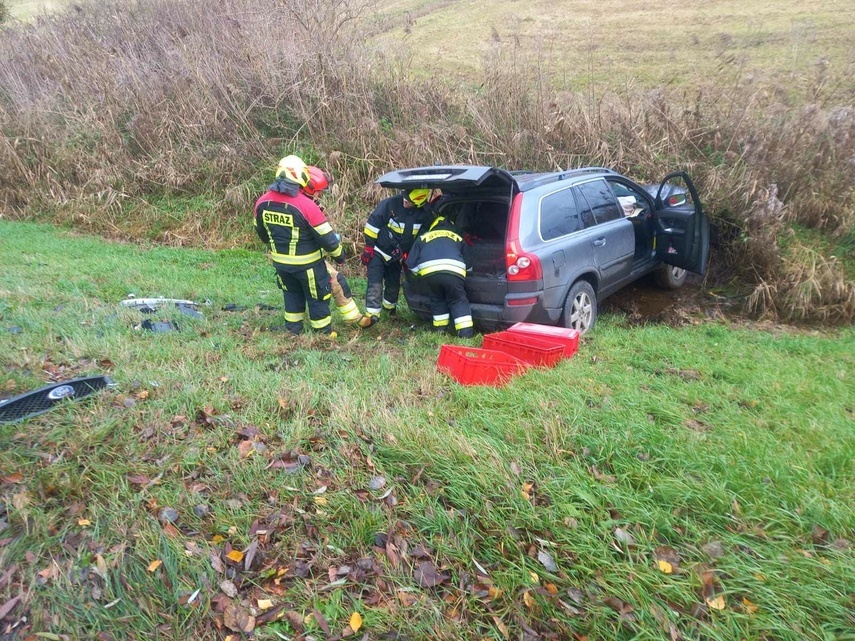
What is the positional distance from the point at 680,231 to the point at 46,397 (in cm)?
647

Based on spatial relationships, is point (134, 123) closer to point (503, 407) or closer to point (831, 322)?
point (503, 407)

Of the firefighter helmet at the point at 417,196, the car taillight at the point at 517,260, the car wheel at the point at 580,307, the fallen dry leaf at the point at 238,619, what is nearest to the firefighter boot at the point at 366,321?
the firefighter helmet at the point at 417,196

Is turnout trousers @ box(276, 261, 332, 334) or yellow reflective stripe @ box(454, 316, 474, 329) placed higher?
turnout trousers @ box(276, 261, 332, 334)

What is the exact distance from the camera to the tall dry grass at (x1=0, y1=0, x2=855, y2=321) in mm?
8070

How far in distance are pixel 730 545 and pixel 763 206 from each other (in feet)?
21.6

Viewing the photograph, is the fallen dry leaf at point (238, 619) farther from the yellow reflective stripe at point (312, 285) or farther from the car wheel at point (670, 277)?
the car wheel at point (670, 277)

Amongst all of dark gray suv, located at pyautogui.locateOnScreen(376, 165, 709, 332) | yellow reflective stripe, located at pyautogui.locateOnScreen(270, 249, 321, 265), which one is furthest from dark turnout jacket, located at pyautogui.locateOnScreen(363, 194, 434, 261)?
yellow reflective stripe, located at pyautogui.locateOnScreen(270, 249, 321, 265)

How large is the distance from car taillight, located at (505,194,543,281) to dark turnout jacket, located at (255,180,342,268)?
1.71 metres

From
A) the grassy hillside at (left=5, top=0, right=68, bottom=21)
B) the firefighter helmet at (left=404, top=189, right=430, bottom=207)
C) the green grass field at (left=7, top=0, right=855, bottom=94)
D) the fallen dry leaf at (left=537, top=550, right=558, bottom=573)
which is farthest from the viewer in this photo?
the grassy hillside at (left=5, top=0, right=68, bottom=21)

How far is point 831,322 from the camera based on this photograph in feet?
23.6

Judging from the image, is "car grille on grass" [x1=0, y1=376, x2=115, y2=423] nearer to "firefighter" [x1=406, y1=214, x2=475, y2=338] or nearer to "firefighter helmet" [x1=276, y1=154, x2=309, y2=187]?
"firefighter helmet" [x1=276, y1=154, x2=309, y2=187]

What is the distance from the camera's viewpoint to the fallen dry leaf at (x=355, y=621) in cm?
242

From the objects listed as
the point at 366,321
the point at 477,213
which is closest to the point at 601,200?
the point at 477,213

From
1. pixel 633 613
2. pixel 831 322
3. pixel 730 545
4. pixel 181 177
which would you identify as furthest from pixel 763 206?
pixel 181 177
